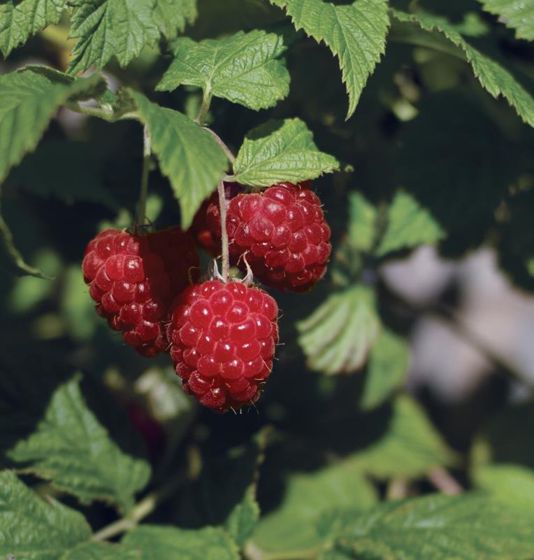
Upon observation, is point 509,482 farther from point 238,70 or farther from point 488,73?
point 238,70

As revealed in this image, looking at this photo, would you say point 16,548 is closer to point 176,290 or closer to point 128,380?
point 176,290

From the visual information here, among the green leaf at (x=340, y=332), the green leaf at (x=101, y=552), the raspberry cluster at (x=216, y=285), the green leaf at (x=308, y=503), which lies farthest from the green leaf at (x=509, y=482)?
the raspberry cluster at (x=216, y=285)

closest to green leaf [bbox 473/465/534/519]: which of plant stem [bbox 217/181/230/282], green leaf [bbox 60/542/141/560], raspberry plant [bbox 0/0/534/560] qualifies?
raspberry plant [bbox 0/0/534/560]

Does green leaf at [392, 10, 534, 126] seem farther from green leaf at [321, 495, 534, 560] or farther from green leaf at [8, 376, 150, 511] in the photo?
green leaf at [8, 376, 150, 511]

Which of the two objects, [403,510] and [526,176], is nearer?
[403,510]

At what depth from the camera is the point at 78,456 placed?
1.57 m

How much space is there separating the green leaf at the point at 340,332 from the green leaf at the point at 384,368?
0.25m

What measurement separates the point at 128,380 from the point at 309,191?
81cm

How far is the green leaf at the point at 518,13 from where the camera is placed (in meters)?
1.40

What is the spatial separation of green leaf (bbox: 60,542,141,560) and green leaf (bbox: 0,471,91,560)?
2 centimetres

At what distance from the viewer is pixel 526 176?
5.99 feet

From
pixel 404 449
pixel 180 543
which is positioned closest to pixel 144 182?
pixel 180 543

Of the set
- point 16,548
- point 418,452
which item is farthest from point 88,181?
point 418,452

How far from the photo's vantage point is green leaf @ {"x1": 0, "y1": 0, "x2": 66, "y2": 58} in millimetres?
1272
